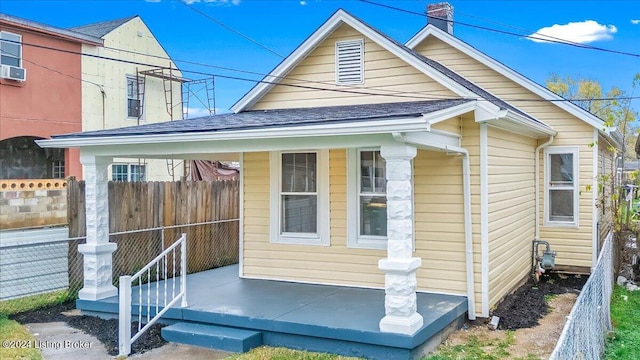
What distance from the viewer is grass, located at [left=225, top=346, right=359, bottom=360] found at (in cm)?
562

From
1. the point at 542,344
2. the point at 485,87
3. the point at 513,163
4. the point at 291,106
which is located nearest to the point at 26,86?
the point at 291,106

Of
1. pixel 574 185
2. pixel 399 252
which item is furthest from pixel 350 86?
pixel 574 185

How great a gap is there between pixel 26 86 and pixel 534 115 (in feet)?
46.5

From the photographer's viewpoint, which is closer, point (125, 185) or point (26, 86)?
point (125, 185)

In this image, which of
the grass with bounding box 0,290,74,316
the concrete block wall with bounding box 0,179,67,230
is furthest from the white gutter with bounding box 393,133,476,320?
the concrete block wall with bounding box 0,179,67,230

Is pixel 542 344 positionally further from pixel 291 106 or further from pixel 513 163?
pixel 291 106

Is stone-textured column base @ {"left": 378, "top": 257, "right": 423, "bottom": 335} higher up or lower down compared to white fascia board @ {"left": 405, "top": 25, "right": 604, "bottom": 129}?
lower down

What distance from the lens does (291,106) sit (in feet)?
28.6

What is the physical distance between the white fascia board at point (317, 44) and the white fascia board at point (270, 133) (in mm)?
2376

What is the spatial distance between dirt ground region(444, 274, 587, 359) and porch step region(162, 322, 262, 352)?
2.34 meters

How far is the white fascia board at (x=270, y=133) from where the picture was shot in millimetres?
5270

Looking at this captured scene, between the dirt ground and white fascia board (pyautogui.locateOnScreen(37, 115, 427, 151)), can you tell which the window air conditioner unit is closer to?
white fascia board (pyautogui.locateOnScreen(37, 115, 427, 151))

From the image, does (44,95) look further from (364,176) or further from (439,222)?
(439,222)

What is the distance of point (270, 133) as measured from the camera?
6039 millimetres
